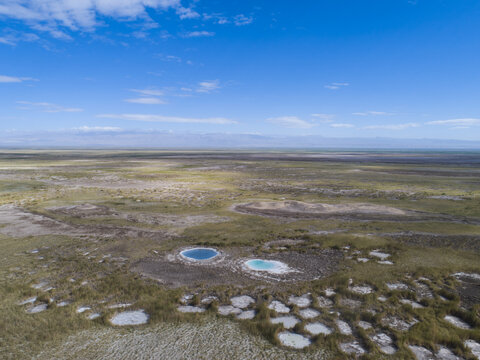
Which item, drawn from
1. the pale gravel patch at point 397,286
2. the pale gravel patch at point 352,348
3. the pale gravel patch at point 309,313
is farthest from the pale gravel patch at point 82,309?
the pale gravel patch at point 397,286

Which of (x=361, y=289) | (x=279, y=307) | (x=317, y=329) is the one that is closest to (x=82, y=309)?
(x=279, y=307)

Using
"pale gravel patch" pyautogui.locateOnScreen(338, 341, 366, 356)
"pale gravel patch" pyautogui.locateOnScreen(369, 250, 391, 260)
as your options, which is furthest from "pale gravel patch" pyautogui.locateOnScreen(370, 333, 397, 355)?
"pale gravel patch" pyautogui.locateOnScreen(369, 250, 391, 260)

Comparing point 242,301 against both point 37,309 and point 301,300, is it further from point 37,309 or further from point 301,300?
point 37,309

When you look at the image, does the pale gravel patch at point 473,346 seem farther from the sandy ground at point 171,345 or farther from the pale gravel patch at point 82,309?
the pale gravel patch at point 82,309

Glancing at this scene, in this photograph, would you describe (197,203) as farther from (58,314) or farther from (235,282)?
(58,314)

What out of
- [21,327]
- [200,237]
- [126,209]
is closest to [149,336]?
[21,327]

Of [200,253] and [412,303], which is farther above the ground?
[412,303]
